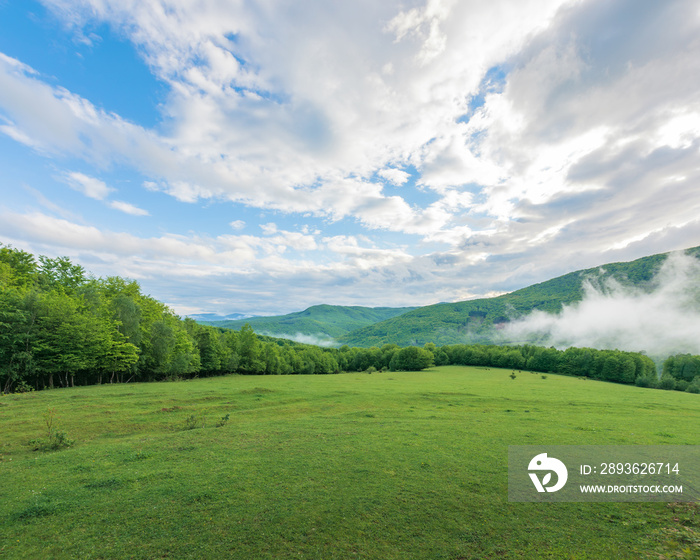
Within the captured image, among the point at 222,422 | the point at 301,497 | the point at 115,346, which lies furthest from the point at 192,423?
the point at 115,346

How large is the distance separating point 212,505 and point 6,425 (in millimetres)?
20398

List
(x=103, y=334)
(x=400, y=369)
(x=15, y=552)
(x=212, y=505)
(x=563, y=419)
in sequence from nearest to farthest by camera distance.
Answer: (x=15, y=552), (x=212, y=505), (x=563, y=419), (x=103, y=334), (x=400, y=369)

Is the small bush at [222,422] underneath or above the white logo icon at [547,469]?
above

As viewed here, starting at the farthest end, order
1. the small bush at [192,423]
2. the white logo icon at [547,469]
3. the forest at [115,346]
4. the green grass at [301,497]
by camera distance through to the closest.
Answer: the forest at [115,346] → the small bush at [192,423] → the white logo icon at [547,469] → the green grass at [301,497]

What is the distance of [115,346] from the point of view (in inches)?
1789

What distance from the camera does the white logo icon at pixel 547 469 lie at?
12.4 meters

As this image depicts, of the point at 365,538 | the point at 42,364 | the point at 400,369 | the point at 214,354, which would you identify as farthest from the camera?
the point at 400,369

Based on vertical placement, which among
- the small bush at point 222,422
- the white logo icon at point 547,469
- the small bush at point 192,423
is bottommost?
the white logo icon at point 547,469

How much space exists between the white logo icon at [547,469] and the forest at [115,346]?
5102 cm

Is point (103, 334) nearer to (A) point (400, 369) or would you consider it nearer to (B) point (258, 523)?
(B) point (258, 523)

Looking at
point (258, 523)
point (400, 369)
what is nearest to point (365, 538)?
point (258, 523)

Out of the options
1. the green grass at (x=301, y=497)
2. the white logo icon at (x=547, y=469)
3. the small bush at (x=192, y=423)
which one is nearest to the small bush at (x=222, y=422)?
the green grass at (x=301, y=497)

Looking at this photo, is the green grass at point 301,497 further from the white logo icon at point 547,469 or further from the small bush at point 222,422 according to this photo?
the white logo icon at point 547,469

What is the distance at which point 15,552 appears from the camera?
26.1 feet
